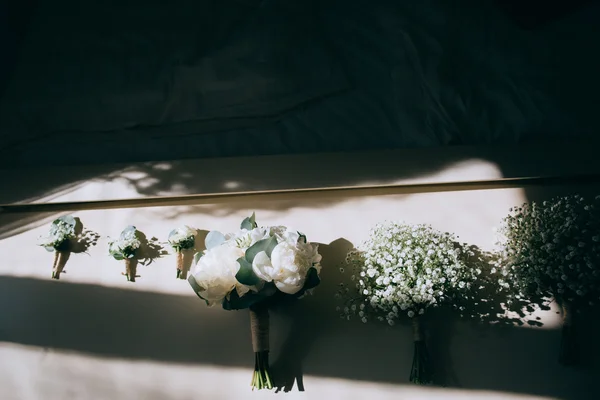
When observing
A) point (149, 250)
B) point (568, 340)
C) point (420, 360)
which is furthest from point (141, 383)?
point (568, 340)

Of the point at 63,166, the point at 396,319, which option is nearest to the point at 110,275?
the point at 63,166

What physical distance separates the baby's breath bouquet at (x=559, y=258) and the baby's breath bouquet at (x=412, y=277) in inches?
8.3

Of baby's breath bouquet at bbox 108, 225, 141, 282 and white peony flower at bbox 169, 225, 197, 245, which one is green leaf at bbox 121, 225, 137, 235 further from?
white peony flower at bbox 169, 225, 197, 245

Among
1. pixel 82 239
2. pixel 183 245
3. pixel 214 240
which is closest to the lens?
pixel 214 240

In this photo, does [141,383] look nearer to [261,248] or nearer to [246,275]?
[246,275]

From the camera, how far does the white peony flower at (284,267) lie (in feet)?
6.47

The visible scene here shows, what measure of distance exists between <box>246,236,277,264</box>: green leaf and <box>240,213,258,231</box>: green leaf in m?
0.23

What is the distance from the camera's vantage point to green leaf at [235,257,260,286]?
2.02 metres

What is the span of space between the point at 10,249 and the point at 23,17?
1487mm

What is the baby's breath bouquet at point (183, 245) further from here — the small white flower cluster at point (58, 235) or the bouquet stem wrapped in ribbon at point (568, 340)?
the bouquet stem wrapped in ribbon at point (568, 340)

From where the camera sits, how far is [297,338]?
229 cm

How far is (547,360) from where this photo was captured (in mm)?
2127

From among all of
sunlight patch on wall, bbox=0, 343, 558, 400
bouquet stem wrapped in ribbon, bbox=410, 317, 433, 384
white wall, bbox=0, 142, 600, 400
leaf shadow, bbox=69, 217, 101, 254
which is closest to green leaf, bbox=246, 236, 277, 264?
white wall, bbox=0, 142, 600, 400

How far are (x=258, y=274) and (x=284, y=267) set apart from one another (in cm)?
13
